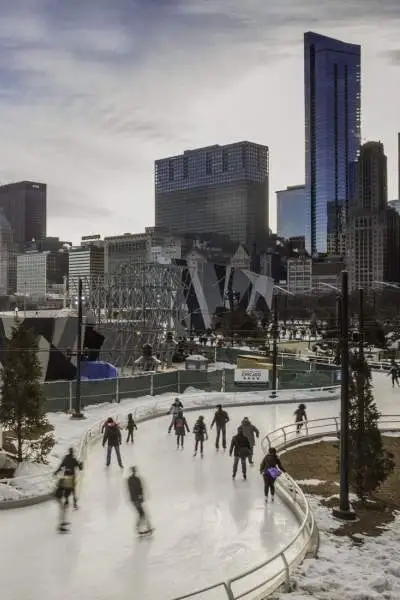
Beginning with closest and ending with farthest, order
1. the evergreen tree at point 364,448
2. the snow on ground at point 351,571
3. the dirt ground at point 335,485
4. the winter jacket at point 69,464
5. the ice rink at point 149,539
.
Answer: the snow on ground at point 351,571
the ice rink at point 149,539
the dirt ground at point 335,485
the winter jacket at point 69,464
the evergreen tree at point 364,448

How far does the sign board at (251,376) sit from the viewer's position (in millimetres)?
32125

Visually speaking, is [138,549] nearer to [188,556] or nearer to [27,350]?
[188,556]

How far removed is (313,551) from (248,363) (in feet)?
86.2

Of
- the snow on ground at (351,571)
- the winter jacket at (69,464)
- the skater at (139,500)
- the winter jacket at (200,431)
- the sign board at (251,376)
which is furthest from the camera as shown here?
the sign board at (251,376)

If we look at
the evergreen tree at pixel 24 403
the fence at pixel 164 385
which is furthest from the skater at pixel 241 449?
the fence at pixel 164 385

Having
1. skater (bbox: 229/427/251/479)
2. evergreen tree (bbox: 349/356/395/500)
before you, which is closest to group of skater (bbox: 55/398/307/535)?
skater (bbox: 229/427/251/479)

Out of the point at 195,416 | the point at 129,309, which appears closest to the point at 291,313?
the point at 129,309

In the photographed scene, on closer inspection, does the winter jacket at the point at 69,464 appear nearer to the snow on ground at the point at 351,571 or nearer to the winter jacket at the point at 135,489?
the winter jacket at the point at 135,489

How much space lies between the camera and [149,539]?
37.9ft

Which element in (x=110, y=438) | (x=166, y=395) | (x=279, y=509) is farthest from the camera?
(x=166, y=395)

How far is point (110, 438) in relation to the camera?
54.7 feet

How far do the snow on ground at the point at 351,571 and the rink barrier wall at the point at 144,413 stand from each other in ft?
20.8

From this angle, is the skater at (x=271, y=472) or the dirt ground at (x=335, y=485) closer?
the dirt ground at (x=335, y=485)

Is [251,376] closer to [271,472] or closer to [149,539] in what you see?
[271,472]
